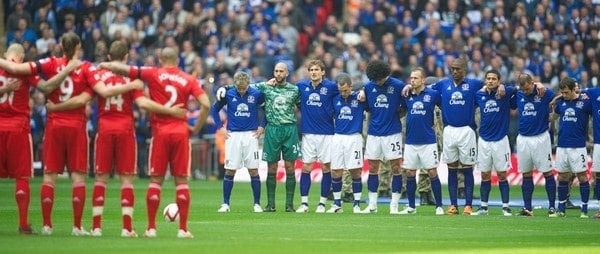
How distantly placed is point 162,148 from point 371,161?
24.9 feet

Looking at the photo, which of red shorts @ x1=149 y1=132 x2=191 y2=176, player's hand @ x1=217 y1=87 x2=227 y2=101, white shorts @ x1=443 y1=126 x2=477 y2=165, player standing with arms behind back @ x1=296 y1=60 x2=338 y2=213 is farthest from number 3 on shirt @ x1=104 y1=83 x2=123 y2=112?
white shorts @ x1=443 y1=126 x2=477 y2=165

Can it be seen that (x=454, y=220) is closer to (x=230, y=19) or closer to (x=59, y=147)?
(x=59, y=147)

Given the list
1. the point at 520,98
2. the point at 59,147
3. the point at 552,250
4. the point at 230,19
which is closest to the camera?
the point at 552,250

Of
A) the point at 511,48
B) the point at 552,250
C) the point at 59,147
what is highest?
the point at 511,48

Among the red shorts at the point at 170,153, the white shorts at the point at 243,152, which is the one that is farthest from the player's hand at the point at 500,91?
the red shorts at the point at 170,153

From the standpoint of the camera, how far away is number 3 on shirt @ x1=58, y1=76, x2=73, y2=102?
18.7 m

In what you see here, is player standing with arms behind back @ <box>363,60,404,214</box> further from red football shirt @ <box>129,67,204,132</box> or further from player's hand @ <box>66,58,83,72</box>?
player's hand @ <box>66,58,83,72</box>

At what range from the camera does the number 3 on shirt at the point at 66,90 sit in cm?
1873

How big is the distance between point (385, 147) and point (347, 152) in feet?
2.56

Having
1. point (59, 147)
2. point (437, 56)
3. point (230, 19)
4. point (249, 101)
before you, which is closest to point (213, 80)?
point (230, 19)

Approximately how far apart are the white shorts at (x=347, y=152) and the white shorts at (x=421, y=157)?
96 cm

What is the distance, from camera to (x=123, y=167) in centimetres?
1850

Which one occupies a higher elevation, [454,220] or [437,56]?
[437,56]

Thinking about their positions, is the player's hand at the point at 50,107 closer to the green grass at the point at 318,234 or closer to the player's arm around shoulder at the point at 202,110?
the green grass at the point at 318,234
